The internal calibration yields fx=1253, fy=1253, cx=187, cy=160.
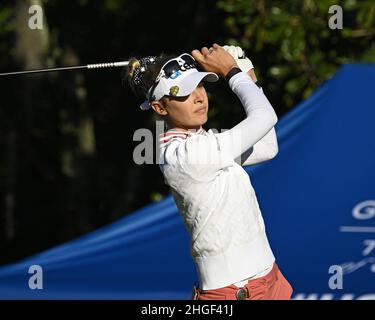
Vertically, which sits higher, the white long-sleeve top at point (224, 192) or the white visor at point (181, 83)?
the white visor at point (181, 83)

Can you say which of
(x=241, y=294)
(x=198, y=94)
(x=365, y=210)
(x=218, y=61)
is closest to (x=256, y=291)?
(x=241, y=294)

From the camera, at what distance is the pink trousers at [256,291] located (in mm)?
4965

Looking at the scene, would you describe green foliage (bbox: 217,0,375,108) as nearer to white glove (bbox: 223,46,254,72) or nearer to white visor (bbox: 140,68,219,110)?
white glove (bbox: 223,46,254,72)

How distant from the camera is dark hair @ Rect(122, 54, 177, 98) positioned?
514 centimetres

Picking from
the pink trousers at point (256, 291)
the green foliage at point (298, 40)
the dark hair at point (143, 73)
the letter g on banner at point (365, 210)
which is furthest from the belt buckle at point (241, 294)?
the green foliage at point (298, 40)

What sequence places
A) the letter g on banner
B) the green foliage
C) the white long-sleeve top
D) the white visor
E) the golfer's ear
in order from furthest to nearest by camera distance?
1. the green foliage
2. the letter g on banner
3. the golfer's ear
4. the white visor
5. the white long-sleeve top

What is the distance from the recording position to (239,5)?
973cm

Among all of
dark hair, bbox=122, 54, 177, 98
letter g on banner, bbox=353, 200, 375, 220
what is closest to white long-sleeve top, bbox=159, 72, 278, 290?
dark hair, bbox=122, 54, 177, 98

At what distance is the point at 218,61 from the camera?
199 inches

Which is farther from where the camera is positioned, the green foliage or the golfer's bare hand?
the green foliage

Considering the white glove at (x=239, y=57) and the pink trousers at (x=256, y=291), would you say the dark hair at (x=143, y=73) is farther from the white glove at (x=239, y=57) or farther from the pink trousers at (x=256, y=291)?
the pink trousers at (x=256, y=291)

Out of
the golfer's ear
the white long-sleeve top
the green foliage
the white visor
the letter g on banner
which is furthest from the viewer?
the green foliage

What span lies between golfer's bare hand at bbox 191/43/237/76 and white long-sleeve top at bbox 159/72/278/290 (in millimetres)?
71
